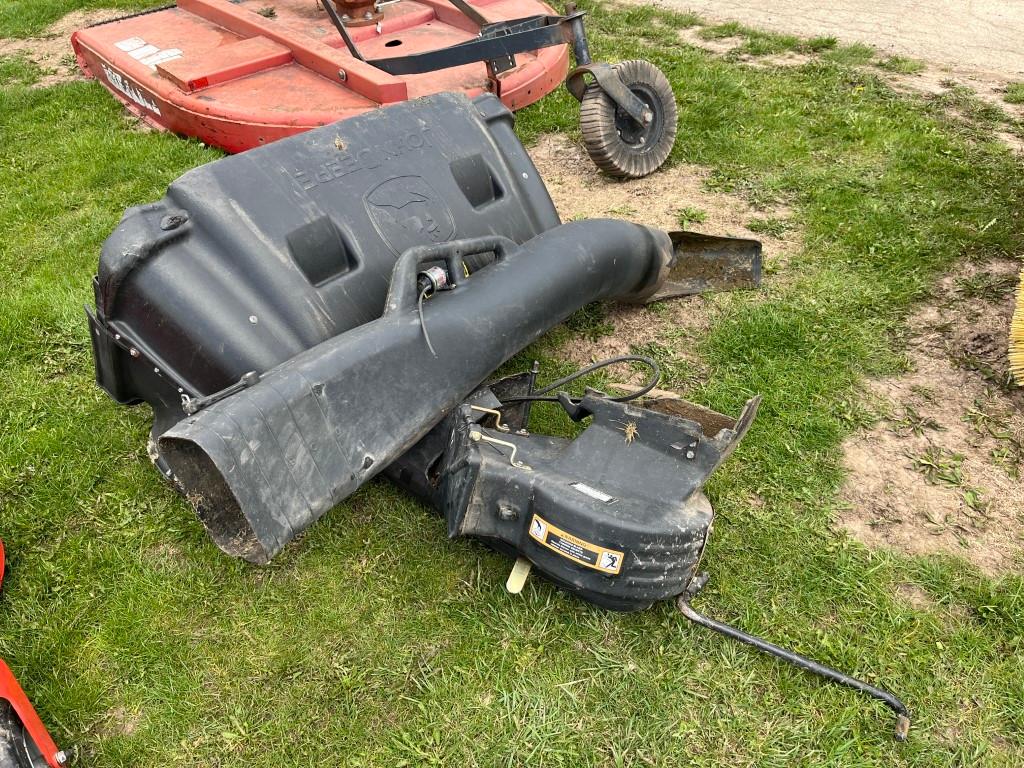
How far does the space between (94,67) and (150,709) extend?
189 inches

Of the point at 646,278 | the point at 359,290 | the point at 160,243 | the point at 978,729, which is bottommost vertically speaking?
the point at 978,729

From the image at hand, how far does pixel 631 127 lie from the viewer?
164 inches


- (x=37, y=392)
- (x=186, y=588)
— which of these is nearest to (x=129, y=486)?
(x=186, y=588)

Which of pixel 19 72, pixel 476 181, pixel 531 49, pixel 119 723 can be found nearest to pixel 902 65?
pixel 531 49

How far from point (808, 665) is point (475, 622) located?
0.87m

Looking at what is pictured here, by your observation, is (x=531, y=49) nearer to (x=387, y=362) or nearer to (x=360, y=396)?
(x=387, y=362)

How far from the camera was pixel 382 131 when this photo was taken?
2637mm

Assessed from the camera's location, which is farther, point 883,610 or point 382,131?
point 382,131

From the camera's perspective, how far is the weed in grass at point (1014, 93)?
4.94m

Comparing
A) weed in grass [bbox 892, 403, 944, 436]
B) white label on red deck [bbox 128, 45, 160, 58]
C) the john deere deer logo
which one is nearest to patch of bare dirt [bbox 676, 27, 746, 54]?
white label on red deck [bbox 128, 45, 160, 58]

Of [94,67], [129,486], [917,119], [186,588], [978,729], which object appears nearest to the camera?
[978,729]

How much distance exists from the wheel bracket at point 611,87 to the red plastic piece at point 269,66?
74 cm

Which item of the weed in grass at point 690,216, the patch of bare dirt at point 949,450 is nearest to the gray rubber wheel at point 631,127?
the weed in grass at point 690,216

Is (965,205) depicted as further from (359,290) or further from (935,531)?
(359,290)
